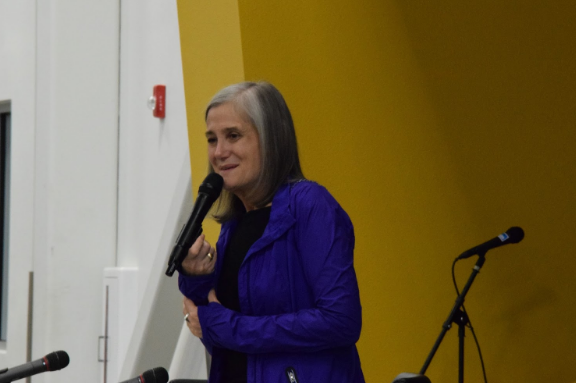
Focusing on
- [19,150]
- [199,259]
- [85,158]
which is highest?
[19,150]

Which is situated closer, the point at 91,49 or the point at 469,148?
the point at 469,148

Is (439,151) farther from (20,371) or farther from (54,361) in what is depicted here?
(20,371)

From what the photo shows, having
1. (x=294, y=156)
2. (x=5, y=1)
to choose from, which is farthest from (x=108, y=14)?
(x=294, y=156)

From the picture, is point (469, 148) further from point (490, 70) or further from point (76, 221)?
point (76, 221)

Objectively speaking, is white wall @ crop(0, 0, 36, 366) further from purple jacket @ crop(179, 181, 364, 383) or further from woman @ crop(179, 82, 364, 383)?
purple jacket @ crop(179, 181, 364, 383)

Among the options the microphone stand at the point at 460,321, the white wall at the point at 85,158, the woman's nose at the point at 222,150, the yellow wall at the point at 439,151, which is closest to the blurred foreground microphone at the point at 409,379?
the woman's nose at the point at 222,150

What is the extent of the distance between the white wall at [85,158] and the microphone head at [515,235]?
2488 mm

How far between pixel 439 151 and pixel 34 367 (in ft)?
6.19

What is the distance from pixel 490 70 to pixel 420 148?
0.45m

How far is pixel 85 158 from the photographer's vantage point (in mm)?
5367

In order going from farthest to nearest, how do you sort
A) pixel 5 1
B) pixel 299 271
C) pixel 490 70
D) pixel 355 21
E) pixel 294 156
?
pixel 5 1, pixel 490 70, pixel 355 21, pixel 294 156, pixel 299 271

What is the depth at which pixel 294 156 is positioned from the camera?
1.76 meters

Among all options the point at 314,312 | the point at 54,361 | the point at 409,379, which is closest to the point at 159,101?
the point at 54,361

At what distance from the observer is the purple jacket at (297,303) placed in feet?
5.10
